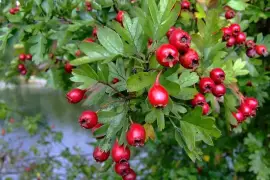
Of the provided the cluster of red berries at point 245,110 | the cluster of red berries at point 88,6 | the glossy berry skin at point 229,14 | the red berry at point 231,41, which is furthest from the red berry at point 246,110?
the cluster of red berries at point 88,6

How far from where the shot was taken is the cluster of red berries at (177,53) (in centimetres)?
58

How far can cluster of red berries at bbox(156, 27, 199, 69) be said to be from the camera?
578 millimetres

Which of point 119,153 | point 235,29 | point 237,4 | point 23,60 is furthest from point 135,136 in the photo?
point 23,60

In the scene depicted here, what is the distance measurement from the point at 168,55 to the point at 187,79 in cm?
17

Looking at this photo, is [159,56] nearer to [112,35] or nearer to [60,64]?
[112,35]

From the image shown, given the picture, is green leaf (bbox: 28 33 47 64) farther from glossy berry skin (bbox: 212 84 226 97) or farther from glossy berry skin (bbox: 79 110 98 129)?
glossy berry skin (bbox: 212 84 226 97)

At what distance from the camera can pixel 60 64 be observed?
1425mm

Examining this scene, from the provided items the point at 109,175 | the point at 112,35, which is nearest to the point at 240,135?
the point at 109,175

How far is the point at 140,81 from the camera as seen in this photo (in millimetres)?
626

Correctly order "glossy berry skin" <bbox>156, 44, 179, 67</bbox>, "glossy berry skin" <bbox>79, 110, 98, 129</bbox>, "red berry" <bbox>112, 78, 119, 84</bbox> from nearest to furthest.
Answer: "glossy berry skin" <bbox>156, 44, 179, 67</bbox> → "glossy berry skin" <bbox>79, 110, 98, 129</bbox> → "red berry" <bbox>112, 78, 119, 84</bbox>

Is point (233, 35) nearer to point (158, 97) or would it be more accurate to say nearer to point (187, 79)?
point (187, 79)

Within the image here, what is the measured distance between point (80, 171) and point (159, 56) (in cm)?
202

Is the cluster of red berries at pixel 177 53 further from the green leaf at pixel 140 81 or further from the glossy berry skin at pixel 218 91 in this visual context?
the glossy berry skin at pixel 218 91

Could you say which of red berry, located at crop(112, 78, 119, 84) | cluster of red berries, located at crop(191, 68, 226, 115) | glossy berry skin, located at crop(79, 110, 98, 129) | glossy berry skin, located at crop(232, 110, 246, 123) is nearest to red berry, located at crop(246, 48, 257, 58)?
glossy berry skin, located at crop(232, 110, 246, 123)
